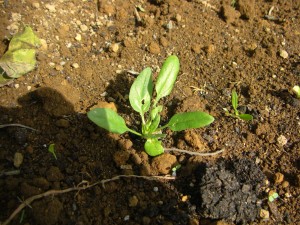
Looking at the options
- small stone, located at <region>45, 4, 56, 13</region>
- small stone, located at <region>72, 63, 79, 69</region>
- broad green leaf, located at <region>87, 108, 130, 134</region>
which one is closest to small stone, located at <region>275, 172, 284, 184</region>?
broad green leaf, located at <region>87, 108, 130, 134</region>

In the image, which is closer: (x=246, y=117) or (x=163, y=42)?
(x=246, y=117)

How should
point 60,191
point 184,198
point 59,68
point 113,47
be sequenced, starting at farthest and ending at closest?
point 113,47 < point 59,68 < point 184,198 < point 60,191

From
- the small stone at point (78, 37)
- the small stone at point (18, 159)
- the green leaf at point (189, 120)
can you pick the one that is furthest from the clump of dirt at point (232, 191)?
the small stone at point (78, 37)

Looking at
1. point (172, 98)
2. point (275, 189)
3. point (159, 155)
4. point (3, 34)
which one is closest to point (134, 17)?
point (172, 98)

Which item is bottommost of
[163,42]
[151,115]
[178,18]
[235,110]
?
[151,115]

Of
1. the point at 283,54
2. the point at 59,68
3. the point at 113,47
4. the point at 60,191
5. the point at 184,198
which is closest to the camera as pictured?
the point at 60,191

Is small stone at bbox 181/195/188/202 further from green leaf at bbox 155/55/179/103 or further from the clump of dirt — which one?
green leaf at bbox 155/55/179/103

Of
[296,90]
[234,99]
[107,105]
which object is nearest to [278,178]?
[234,99]

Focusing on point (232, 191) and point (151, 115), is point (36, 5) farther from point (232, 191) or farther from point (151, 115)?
point (232, 191)
